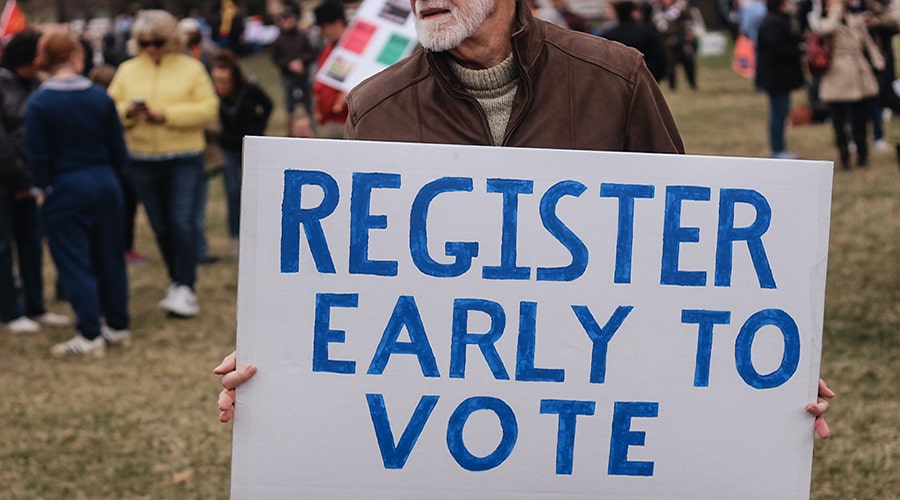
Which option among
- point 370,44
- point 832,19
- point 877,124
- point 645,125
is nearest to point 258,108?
point 370,44

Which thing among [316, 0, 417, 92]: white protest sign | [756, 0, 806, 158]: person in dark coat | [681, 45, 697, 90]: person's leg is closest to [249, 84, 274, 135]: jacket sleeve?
[316, 0, 417, 92]: white protest sign

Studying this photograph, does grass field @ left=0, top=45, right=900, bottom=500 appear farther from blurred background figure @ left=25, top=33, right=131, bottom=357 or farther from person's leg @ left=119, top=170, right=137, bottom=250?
blurred background figure @ left=25, top=33, right=131, bottom=357

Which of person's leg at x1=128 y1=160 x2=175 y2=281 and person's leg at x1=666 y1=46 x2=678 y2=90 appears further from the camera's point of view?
person's leg at x1=666 y1=46 x2=678 y2=90

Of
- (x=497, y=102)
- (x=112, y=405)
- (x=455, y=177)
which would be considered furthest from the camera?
Answer: (x=112, y=405)

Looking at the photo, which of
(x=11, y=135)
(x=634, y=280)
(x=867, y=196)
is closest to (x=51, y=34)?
(x=11, y=135)

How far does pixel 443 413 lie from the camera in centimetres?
287

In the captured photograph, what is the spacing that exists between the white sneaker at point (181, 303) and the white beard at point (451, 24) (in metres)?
6.07

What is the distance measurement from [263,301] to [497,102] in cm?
75

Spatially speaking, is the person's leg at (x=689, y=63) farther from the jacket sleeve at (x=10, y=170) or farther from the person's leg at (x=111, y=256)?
the jacket sleeve at (x=10, y=170)

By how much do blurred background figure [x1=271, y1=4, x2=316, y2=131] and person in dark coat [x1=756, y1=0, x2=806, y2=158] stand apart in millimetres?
6605

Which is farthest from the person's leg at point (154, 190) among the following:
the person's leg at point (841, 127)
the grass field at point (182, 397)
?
the person's leg at point (841, 127)

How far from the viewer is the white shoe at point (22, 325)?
28.7ft

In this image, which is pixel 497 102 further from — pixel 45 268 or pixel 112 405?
pixel 45 268

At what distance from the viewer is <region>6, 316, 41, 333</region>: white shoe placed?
873 cm
